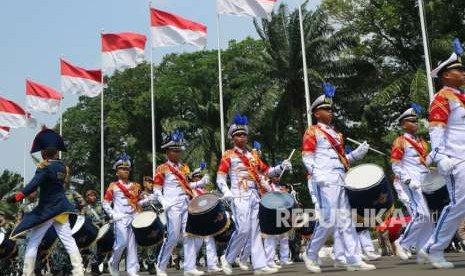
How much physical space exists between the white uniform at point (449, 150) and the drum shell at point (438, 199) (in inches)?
58.4

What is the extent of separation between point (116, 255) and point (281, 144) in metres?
29.9

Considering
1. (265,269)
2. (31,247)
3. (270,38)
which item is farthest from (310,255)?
(270,38)

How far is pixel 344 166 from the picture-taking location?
8578mm

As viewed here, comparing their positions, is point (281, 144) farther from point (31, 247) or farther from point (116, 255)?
point (31, 247)

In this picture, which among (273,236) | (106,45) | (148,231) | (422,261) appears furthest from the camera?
(106,45)

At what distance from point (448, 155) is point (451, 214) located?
0.63m

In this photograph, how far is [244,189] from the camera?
31.4 ft

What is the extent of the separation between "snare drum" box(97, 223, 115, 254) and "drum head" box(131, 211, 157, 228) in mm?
1810

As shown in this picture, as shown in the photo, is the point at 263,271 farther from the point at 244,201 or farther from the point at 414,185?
the point at 414,185

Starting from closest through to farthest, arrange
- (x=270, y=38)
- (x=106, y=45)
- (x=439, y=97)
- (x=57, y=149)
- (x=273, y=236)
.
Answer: (x=439, y=97), (x=57, y=149), (x=273, y=236), (x=106, y=45), (x=270, y=38)

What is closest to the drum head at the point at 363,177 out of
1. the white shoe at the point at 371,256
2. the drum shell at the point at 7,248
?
the white shoe at the point at 371,256

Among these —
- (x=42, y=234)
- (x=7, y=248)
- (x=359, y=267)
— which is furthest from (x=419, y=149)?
(x=7, y=248)

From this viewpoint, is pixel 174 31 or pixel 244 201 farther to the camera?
pixel 174 31

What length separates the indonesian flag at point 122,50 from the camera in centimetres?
2594
